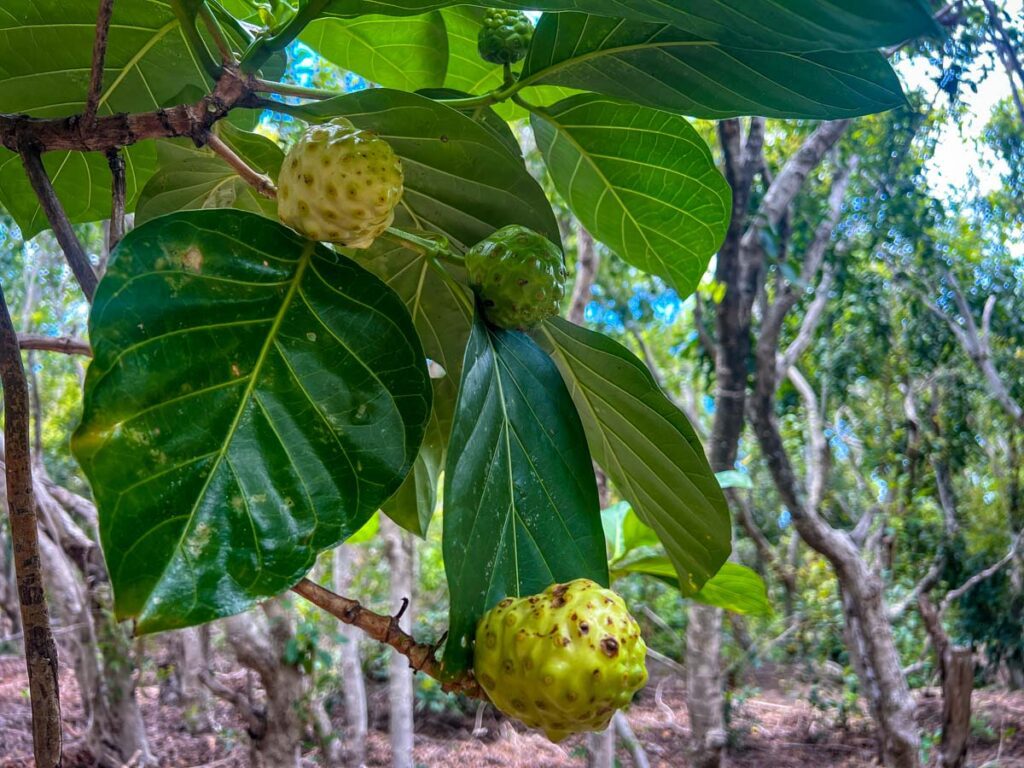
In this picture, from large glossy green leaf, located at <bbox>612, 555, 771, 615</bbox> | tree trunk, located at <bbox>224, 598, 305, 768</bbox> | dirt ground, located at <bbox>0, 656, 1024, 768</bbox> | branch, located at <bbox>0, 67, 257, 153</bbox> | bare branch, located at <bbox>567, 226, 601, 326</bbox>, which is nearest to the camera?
branch, located at <bbox>0, 67, 257, 153</bbox>

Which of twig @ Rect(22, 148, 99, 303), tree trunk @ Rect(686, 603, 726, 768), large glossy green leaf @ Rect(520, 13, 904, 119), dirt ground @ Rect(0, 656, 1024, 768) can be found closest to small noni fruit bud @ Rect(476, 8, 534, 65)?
large glossy green leaf @ Rect(520, 13, 904, 119)

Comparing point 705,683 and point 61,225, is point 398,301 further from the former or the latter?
point 705,683

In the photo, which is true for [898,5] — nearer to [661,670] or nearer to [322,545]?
[322,545]

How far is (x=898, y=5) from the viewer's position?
30 cm

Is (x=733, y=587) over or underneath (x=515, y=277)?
underneath

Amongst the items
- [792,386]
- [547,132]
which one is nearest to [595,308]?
[792,386]

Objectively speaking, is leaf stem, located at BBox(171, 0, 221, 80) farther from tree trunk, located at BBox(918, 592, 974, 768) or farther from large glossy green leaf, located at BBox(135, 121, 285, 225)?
tree trunk, located at BBox(918, 592, 974, 768)

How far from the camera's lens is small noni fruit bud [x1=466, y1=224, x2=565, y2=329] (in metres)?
0.47

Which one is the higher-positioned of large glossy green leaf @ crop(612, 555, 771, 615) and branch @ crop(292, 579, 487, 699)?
large glossy green leaf @ crop(612, 555, 771, 615)

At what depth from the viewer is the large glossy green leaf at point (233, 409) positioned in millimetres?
344

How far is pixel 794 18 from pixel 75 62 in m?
0.51

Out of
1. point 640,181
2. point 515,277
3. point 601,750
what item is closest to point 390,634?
point 515,277

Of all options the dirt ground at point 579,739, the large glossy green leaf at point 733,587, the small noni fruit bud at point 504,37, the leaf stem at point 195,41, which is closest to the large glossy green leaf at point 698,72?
the small noni fruit bud at point 504,37

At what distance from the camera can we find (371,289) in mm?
452
